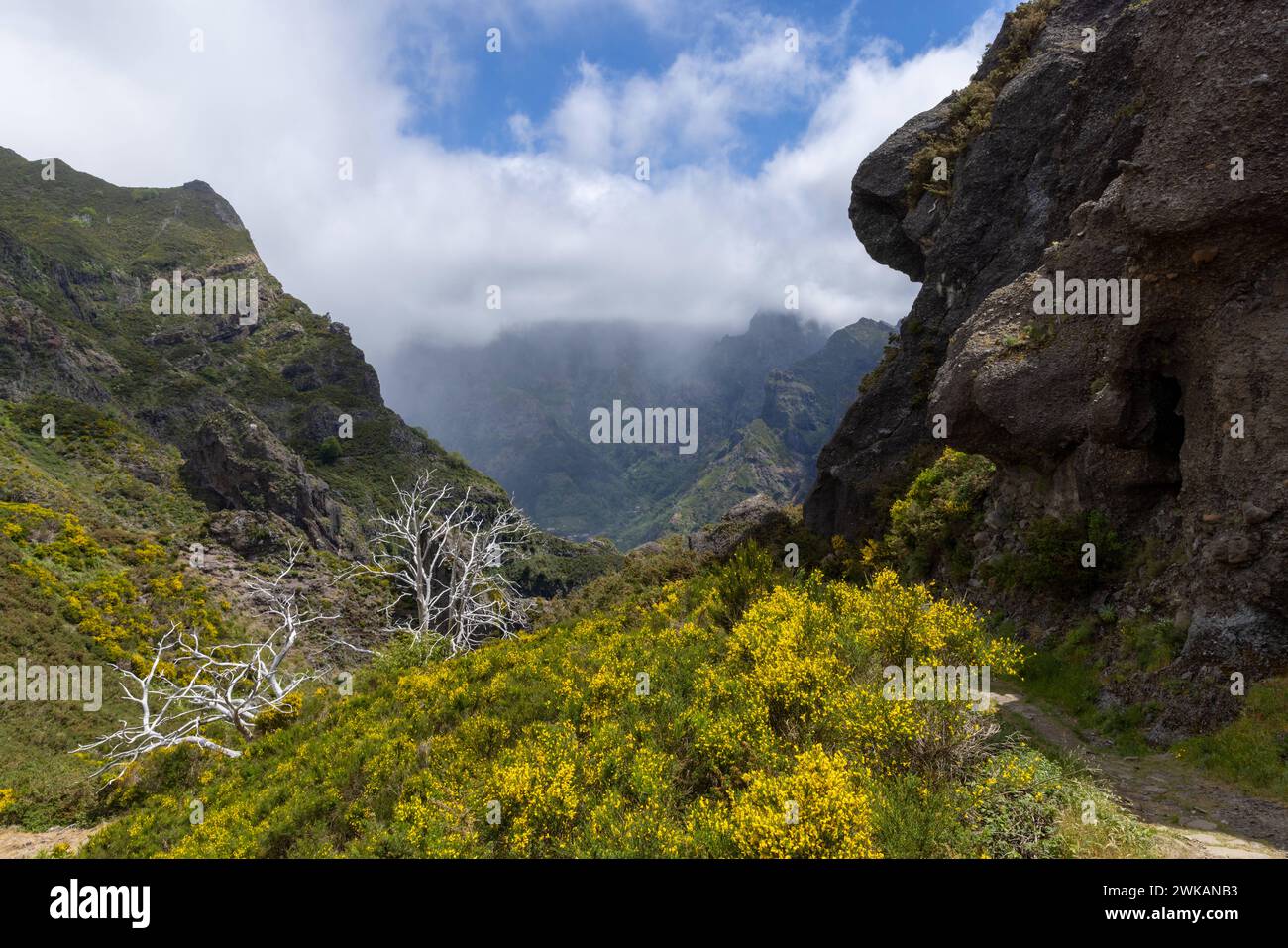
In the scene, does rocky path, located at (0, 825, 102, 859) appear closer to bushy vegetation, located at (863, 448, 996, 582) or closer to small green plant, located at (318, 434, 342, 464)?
bushy vegetation, located at (863, 448, 996, 582)

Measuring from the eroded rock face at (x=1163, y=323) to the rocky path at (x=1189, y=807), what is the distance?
2.21 meters

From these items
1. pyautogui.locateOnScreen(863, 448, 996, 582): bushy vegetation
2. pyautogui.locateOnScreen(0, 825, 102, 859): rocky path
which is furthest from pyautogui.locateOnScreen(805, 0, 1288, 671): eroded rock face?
pyautogui.locateOnScreen(0, 825, 102, 859): rocky path

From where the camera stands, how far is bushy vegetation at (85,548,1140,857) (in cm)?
514

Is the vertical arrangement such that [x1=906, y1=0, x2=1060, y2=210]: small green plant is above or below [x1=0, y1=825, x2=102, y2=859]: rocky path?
above

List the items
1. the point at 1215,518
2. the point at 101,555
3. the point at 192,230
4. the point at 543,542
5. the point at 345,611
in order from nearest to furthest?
the point at 1215,518 → the point at 101,555 → the point at 345,611 → the point at 543,542 → the point at 192,230

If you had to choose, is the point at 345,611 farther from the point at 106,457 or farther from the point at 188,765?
the point at 188,765

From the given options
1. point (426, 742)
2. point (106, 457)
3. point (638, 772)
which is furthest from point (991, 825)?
point (106, 457)

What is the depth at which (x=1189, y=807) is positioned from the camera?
645cm

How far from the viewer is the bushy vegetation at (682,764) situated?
16.9ft

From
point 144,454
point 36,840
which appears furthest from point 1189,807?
point 144,454

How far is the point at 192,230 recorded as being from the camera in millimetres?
134000

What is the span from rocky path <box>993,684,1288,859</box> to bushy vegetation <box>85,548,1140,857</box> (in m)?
0.73

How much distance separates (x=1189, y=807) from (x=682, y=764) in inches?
228

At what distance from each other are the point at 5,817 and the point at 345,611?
33757mm
